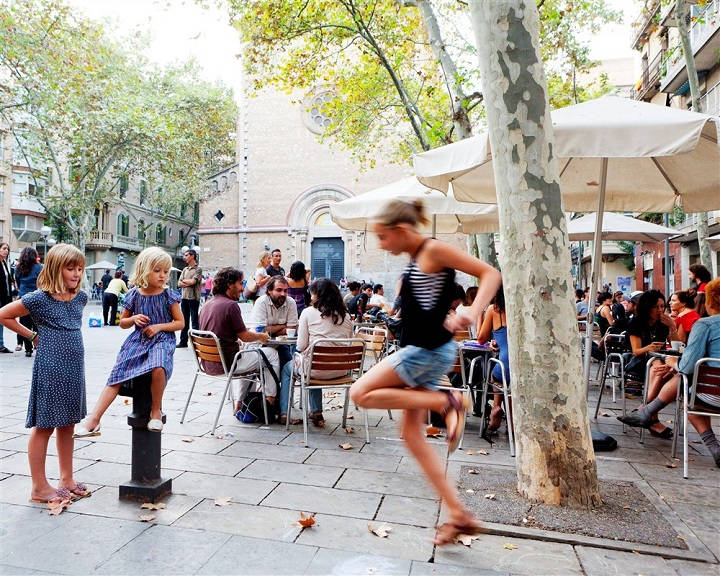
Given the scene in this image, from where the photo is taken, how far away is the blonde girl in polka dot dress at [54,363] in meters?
3.34

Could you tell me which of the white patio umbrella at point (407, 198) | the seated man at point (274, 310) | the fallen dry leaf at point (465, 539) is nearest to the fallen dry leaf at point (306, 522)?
the fallen dry leaf at point (465, 539)

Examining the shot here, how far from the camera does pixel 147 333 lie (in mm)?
3812

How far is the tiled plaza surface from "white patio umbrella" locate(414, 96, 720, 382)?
5.31 feet

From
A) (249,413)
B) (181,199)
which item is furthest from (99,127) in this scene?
(249,413)

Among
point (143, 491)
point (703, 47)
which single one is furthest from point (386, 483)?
point (703, 47)

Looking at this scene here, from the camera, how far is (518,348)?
353cm

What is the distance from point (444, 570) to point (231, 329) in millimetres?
3166

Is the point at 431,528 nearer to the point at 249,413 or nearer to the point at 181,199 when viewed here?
the point at 249,413

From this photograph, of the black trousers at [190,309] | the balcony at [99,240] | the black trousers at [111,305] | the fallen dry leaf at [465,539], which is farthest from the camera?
the balcony at [99,240]

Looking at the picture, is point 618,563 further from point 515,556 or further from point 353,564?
point 353,564

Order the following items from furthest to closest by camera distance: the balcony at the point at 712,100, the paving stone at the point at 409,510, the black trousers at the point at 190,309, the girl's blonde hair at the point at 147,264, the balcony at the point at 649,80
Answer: the balcony at the point at 649,80 < the balcony at the point at 712,100 < the black trousers at the point at 190,309 < the girl's blonde hair at the point at 147,264 < the paving stone at the point at 409,510

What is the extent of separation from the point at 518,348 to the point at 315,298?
7.85ft

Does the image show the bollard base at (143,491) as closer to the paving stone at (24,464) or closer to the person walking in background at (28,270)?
the paving stone at (24,464)

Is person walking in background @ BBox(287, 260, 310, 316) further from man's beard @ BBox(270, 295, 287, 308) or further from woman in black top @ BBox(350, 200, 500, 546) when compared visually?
woman in black top @ BBox(350, 200, 500, 546)
